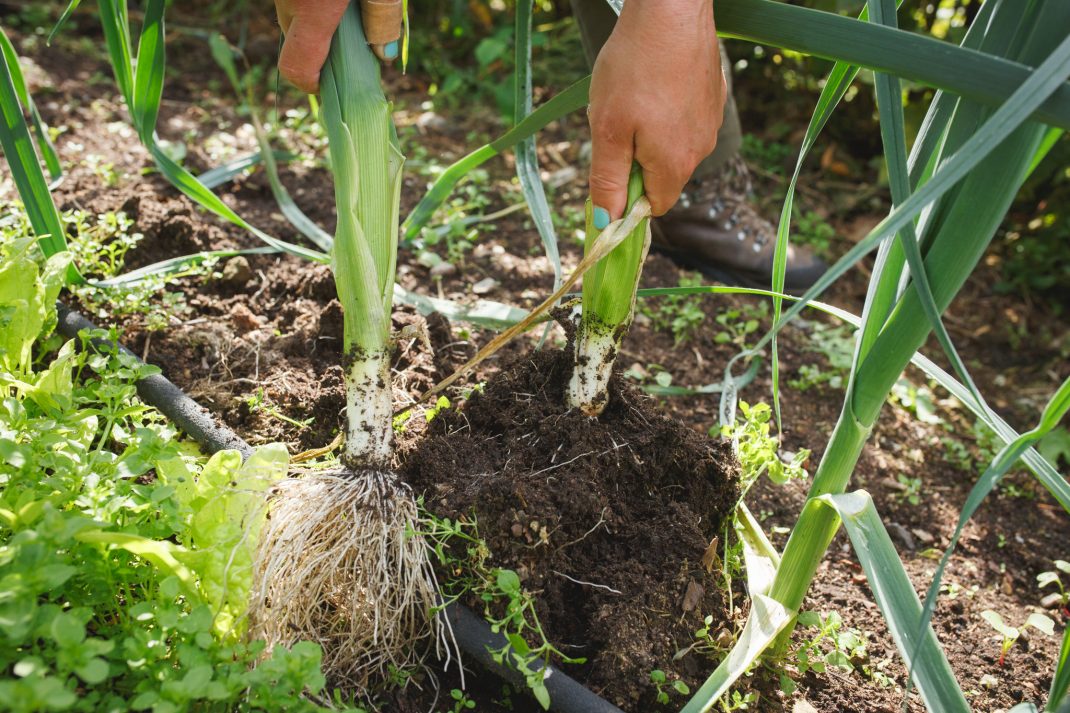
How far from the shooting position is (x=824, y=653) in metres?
1.27

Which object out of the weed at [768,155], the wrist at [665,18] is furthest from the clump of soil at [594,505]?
the weed at [768,155]

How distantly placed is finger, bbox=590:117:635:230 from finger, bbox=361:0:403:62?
0.37 m

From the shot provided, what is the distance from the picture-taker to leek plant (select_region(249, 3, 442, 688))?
1129 millimetres

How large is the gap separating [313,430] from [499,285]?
76cm

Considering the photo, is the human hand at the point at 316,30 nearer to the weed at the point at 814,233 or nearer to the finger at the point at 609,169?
the finger at the point at 609,169

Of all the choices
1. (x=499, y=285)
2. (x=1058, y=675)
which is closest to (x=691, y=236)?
(x=499, y=285)

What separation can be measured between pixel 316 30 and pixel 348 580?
805mm

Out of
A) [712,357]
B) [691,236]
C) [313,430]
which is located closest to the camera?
[313,430]

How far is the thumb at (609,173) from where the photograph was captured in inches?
41.8

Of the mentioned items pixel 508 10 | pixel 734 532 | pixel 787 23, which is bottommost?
pixel 734 532

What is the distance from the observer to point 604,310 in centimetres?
125

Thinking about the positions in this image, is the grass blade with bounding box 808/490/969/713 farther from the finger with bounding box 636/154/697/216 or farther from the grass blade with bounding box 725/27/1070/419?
the finger with bounding box 636/154/697/216

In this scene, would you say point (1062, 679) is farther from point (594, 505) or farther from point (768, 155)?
point (768, 155)

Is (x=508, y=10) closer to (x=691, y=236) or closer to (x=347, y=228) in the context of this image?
(x=691, y=236)
